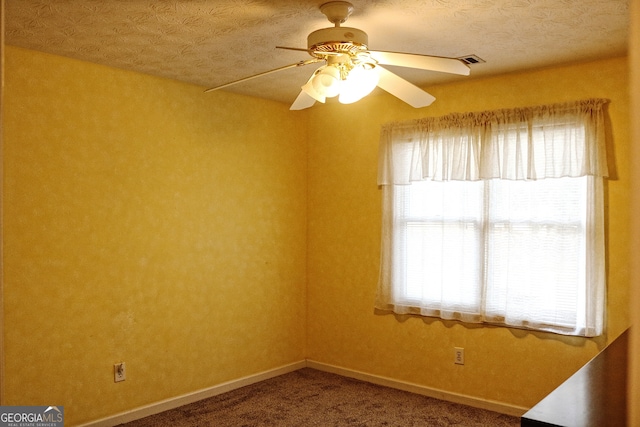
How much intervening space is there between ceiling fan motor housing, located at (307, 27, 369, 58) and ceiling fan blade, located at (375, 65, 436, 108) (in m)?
0.22

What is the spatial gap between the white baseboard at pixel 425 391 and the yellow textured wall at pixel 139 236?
374 mm

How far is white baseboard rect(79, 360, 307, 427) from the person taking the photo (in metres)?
3.74

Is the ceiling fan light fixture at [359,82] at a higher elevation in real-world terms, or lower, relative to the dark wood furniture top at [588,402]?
higher

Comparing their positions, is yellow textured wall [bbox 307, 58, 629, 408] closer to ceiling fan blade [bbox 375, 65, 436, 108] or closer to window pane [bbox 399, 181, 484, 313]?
window pane [bbox 399, 181, 484, 313]

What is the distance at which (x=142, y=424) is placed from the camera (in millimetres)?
3766

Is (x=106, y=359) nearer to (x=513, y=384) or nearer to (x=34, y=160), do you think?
(x=34, y=160)

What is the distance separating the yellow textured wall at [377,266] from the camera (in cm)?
357

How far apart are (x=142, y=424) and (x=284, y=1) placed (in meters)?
2.87

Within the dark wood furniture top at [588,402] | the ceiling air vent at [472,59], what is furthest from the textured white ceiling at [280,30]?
the dark wood furniture top at [588,402]

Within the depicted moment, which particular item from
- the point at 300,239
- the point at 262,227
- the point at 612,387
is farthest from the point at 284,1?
the point at 300,239

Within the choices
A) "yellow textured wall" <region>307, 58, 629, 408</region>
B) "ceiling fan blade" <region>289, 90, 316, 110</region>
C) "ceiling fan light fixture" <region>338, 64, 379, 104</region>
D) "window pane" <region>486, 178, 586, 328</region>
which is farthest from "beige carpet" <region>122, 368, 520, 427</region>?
"ceiling fan light fixture" <region>338, 64, 379, 104</region>

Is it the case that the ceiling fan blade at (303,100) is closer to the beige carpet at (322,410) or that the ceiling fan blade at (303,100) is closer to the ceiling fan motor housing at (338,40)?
the ceiling fan motor housing at (338,40)

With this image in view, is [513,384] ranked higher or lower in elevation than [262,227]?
lower

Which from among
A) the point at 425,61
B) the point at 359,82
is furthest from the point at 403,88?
the point at 359,82
